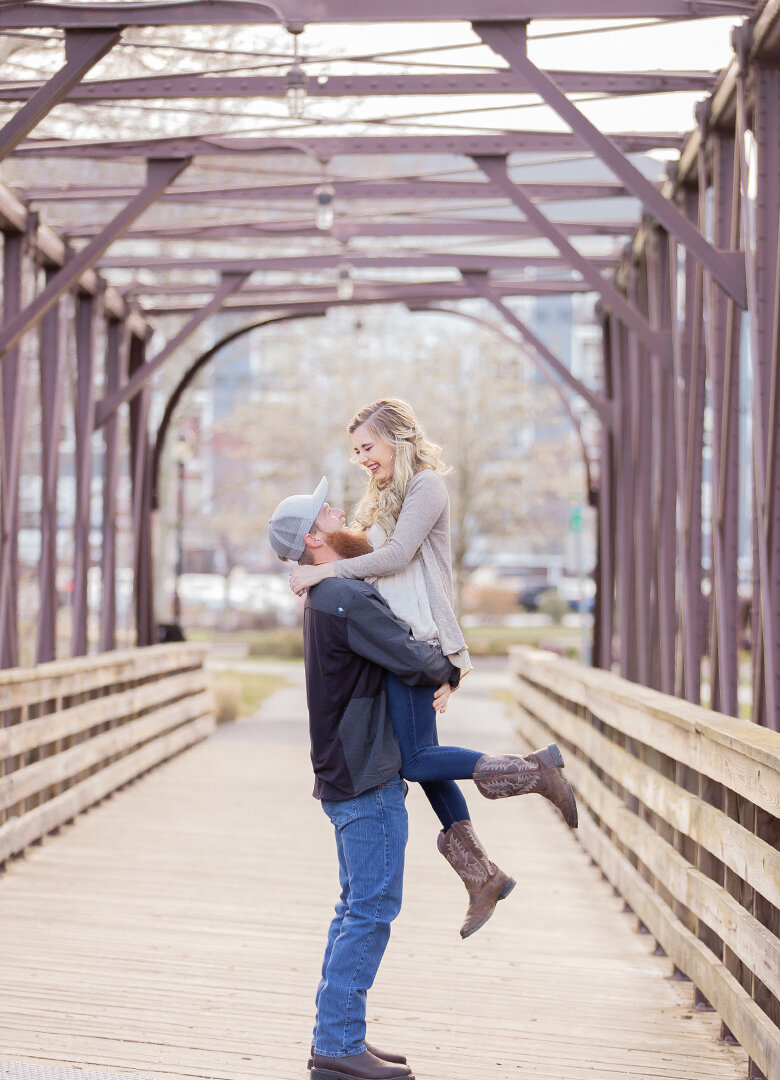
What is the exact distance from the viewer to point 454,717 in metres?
18.0

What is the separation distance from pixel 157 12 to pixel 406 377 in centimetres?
2595

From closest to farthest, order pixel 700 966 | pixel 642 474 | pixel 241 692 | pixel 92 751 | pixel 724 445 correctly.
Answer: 1. pixel 700 966
2. pixel 724 445
3. pixel 92 751
4. pixel 642 474
5. pixel 241 692

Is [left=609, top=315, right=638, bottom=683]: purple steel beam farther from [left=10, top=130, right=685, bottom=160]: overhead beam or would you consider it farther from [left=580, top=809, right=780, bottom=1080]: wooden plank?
[left=580, top=809, right=780, bottom=1080]: wooden plank

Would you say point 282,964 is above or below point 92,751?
below

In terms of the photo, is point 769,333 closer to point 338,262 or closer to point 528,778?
point 528,778

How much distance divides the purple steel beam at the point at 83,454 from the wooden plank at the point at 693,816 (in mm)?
4026

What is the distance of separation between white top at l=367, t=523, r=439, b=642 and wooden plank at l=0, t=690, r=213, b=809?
11.1 ft

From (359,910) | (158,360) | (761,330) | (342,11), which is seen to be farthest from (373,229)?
(359,910)

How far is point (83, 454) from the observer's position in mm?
10898

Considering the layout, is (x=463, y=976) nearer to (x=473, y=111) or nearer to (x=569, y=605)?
(x=473, y=111)

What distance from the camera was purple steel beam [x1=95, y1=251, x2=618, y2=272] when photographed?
36.0ft

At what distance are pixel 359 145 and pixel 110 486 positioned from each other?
437cm

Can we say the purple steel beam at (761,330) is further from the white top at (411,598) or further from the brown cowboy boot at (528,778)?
the white top at (411,598)

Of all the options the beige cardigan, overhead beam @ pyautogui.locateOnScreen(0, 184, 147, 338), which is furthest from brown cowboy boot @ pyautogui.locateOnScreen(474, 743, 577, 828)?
overhead beam @ pyautogui.locateOnScreen(0, 184, 147, 338)
